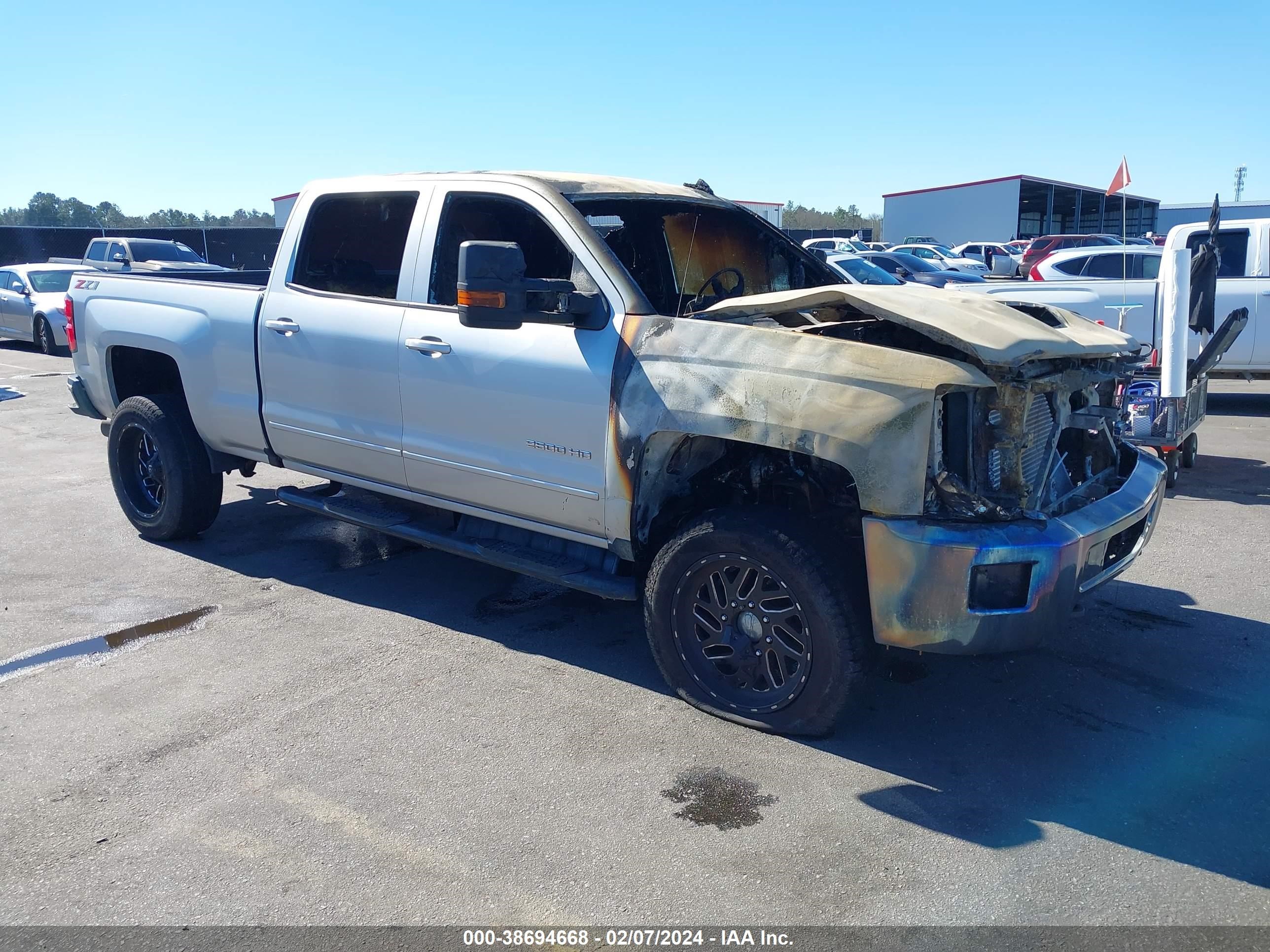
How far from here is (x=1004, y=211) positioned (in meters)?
49.5

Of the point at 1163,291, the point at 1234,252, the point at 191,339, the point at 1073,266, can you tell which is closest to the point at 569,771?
the point at 191,339

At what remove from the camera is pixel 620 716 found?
4.14 metres

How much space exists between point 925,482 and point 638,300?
1.39 m

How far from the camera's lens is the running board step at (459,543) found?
4375 millimetres

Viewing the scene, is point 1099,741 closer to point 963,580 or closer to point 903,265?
point 963,580

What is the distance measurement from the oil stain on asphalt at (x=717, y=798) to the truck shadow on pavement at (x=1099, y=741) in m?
0.39

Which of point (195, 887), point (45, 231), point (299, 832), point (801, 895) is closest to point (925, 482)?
point (801, 895)

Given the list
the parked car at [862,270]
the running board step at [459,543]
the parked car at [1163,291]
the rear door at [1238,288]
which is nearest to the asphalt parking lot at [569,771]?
the running board step at [459,543]

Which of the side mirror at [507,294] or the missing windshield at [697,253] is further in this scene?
the missing windshield at [697,253]

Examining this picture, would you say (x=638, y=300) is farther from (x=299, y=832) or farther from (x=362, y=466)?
(x=299, y=832)

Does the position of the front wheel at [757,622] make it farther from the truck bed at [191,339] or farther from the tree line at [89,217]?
the tree line at [89,217]

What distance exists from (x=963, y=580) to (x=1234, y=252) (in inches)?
381

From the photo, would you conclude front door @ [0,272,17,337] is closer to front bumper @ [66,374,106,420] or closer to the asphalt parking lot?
front bumper @ [66,374,106,420]

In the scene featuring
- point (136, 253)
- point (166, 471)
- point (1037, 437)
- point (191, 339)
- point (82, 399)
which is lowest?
point (166, 471)
